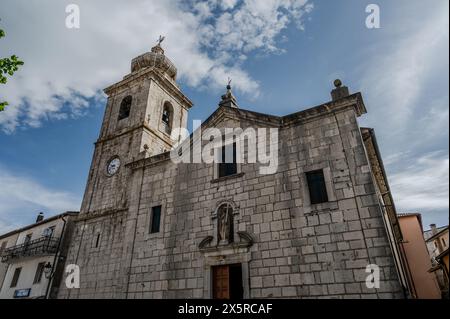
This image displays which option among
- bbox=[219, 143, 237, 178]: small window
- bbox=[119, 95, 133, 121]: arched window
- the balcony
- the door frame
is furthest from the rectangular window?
the balcony

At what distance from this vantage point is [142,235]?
40.6 feet

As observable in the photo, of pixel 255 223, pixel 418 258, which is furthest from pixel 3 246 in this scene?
pixel 418 258

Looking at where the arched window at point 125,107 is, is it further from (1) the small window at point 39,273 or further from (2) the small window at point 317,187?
(2) the small window at point 317,187

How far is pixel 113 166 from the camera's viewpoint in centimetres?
1691

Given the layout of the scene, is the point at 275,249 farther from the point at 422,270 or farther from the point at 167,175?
the point at 422,270

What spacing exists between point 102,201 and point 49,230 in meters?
8.40

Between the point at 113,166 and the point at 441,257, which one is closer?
the point at 441,257

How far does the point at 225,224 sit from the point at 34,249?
54.9ft

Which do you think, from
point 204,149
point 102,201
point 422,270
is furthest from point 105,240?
point 422,270

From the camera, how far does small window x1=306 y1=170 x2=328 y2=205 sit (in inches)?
381

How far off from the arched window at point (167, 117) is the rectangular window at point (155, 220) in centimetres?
790

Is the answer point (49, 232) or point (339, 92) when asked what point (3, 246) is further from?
point (339, 92)

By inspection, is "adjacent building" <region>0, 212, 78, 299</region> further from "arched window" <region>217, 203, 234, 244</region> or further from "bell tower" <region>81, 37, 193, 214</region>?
"arched window" <region>217, 203, 234, 244</region>

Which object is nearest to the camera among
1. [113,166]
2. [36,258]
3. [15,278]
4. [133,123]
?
[113,166]
